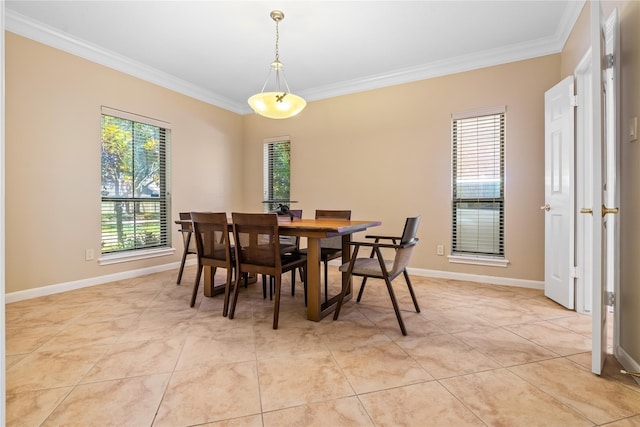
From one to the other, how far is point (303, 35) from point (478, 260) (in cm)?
314

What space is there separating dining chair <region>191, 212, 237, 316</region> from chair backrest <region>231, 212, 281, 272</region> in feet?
0.38

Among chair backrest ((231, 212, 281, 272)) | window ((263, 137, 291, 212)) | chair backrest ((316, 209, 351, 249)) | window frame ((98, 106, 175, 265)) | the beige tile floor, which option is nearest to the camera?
the beige tile floor

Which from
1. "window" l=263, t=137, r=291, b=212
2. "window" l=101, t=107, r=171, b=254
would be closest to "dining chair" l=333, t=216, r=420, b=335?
"window" l=263, t=137, r=291, b=212

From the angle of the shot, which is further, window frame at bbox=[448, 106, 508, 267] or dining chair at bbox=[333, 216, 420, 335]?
window frame at bbox=[448, 106, 508, 267]

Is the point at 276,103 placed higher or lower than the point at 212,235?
higher

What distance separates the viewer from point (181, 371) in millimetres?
1702

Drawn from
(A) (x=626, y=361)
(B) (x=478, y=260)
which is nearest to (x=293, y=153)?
(B) (x=478, y=260)

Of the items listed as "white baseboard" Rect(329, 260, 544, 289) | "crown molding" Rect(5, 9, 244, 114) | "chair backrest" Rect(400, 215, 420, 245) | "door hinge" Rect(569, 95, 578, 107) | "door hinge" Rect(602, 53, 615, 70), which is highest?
"crown molding" Rect(5, 9, 244, 114)

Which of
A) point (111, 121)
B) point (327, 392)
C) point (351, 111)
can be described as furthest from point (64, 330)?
point (351, 111)

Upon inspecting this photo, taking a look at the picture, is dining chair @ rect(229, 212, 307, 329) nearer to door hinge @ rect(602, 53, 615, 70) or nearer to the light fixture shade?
the light fixture shade

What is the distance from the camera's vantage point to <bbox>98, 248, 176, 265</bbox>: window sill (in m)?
3.65

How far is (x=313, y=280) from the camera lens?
2.46 meters

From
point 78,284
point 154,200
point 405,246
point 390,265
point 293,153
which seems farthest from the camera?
point 293,153

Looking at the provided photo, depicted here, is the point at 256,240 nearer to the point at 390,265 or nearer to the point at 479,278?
the point at 390,265
